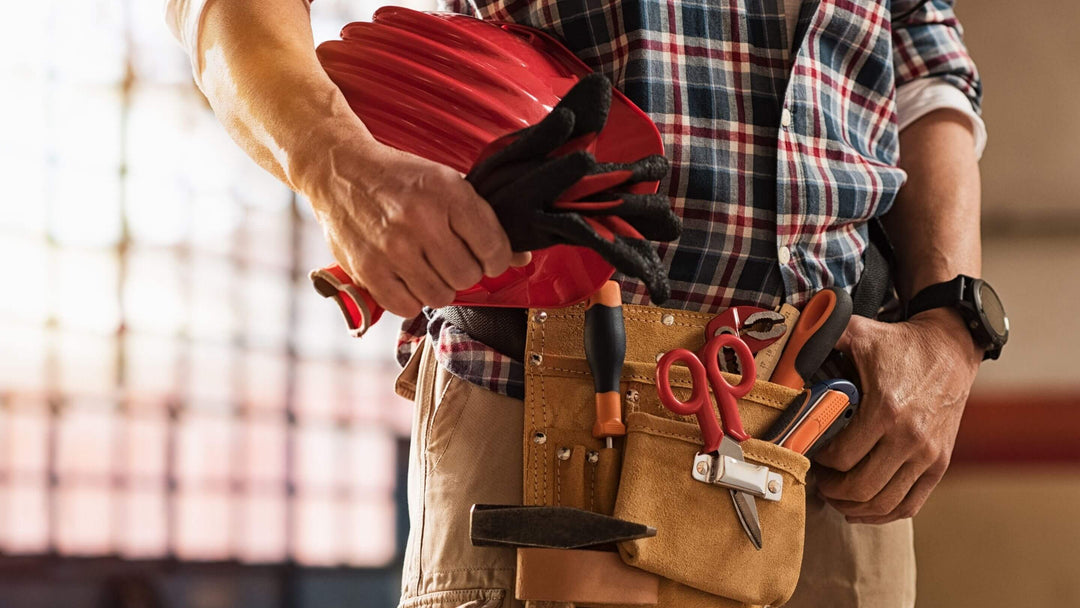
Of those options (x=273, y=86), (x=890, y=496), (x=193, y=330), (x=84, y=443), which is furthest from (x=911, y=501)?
(x=84, y=443)

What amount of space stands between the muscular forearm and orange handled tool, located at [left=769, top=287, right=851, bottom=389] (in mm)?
416

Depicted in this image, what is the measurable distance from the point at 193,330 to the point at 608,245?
3411mm

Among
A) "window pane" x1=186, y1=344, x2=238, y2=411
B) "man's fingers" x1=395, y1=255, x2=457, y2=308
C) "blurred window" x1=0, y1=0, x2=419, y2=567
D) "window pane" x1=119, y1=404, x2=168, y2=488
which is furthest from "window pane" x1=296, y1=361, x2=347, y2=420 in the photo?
"man's fingers" x1=395, y1=255, x2=457, y2=308

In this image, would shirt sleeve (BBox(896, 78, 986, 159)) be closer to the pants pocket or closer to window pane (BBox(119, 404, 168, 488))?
the pants pocket

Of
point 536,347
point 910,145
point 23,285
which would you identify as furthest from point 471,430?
point 23,285

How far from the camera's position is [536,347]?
722 millimetres

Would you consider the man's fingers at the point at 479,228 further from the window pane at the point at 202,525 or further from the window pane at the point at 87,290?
the window pane at the point at 202,525

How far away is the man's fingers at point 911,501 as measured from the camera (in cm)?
88

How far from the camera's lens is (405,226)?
0.53 m

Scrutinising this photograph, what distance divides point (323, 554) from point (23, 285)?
1553 millimetres

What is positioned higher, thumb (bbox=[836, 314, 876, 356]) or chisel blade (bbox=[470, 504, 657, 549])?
thumb (bbox=[836, 314, 876, 356])

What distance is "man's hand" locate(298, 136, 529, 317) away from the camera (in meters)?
0.53

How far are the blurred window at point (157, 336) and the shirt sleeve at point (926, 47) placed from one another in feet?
9.26

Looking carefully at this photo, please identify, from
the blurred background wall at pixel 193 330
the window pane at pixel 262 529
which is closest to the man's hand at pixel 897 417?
the blurred background wall at pixel 193 330
